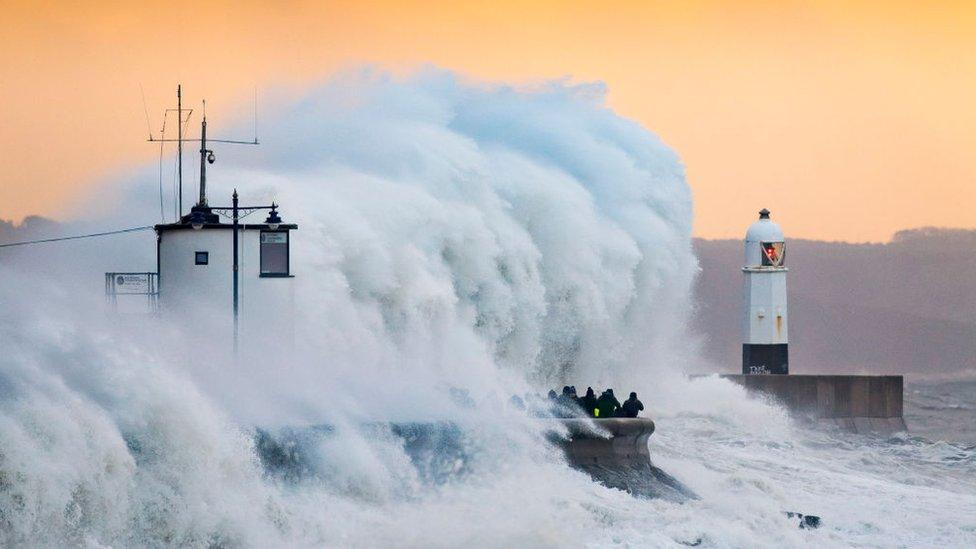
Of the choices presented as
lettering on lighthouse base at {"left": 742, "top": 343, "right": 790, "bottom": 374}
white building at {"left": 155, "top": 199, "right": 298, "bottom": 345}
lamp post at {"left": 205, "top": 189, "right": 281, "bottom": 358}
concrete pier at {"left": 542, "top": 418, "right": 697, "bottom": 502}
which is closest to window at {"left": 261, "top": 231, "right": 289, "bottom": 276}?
white building at {"left": 155, "top": 199, "right": 298, "bottom": 345}

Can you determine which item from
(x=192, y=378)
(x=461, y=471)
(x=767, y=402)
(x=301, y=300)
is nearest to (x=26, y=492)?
(x=192, y=378)

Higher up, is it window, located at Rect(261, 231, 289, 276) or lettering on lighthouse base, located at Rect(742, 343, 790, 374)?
window, located at Rect(261, 231, 289, 276)

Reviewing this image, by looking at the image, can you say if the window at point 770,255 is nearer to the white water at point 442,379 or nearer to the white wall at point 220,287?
the white water at point 442,379

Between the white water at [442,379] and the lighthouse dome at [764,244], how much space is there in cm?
125

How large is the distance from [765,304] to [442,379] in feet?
44.0

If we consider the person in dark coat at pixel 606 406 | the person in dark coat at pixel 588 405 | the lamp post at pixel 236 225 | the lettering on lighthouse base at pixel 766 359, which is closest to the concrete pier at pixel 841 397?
the lettering on lighthouse base at pixel 766 359

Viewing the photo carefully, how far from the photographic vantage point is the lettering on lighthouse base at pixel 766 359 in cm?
3741

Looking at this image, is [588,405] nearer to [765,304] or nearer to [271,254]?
[271,254]

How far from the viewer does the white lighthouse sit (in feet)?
122

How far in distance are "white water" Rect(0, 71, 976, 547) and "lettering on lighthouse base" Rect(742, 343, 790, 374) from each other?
46.8 inches

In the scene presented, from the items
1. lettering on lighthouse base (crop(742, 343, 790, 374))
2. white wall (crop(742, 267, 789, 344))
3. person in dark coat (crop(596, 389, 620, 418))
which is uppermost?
white wall (crop(742, 267, 789, 344))

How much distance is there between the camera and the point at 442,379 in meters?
25.0

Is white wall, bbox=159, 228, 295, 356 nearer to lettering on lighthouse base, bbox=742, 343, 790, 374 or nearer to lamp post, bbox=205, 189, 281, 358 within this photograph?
lamp post, bbox=205, 189, 281, 358

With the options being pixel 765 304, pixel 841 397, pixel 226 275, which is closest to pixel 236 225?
pixel 226 275
